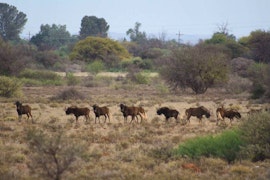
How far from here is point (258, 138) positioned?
14.3 meters

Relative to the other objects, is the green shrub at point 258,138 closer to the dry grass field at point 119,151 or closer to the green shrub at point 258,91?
the dry grass field at point 119,151

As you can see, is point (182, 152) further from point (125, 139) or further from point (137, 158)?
point (125, 139)

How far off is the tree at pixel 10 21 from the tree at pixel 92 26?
17138 mm

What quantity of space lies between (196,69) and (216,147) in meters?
32.0

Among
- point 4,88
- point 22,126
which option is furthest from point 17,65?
point 22,126

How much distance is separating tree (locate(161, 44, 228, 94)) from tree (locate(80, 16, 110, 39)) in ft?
323


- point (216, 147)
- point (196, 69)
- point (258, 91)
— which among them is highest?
point (196, 69)

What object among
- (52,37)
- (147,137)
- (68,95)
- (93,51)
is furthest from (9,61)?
(52,37)

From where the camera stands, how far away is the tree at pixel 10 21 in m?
142

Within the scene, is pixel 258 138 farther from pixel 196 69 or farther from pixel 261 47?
pixel 261 47

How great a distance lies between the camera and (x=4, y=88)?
1556 inches

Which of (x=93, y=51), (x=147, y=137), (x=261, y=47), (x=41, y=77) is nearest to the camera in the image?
(x=147, y=137)

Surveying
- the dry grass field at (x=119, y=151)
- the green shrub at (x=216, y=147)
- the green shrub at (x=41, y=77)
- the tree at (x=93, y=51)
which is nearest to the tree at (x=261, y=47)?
the tree at (x=93, y=51)

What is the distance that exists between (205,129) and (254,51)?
53583mm
